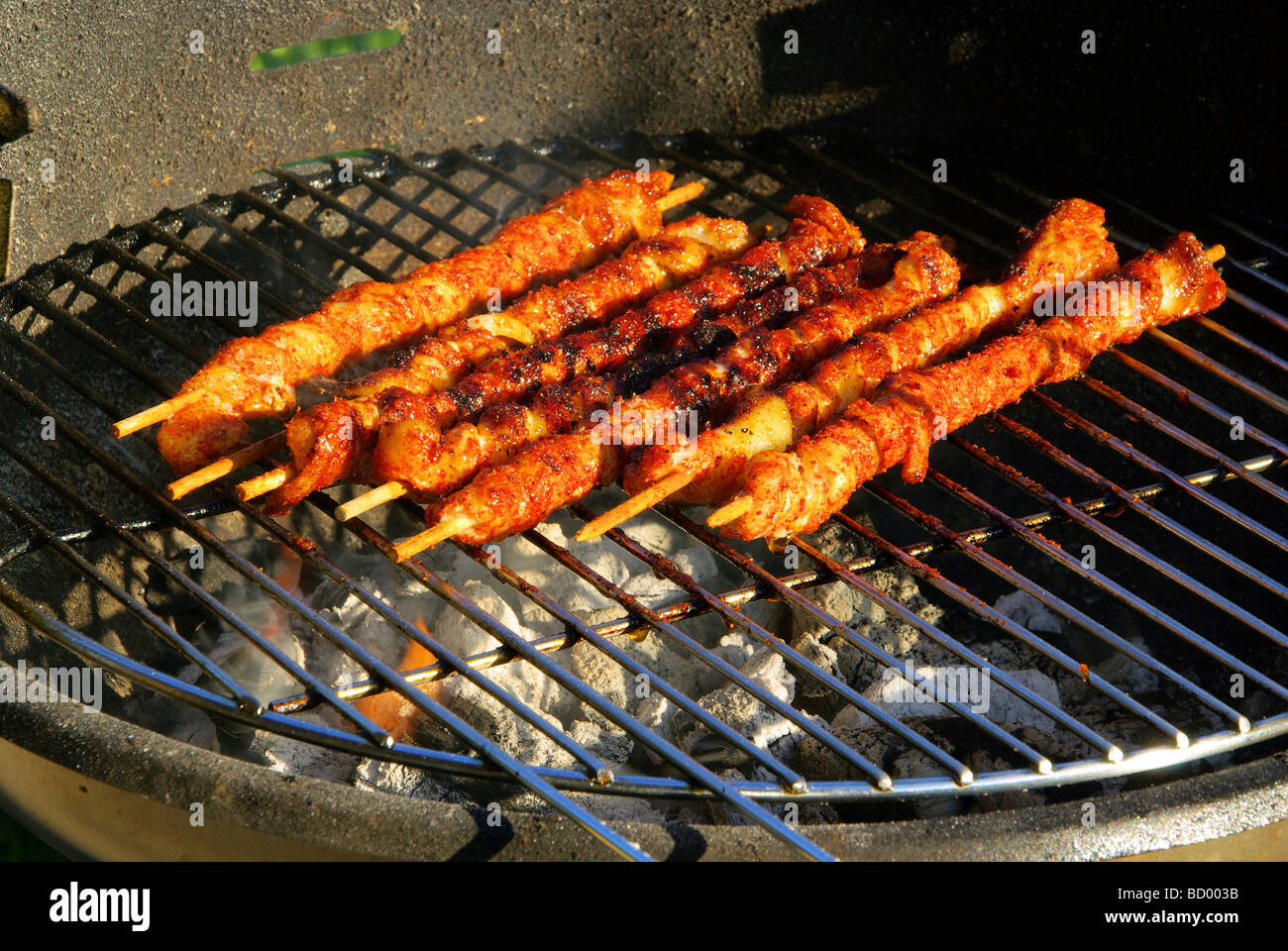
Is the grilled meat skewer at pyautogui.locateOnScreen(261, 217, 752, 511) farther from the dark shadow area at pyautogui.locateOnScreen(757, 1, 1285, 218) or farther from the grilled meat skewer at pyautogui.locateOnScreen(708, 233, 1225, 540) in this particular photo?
the dark shadow area at pyautogui.locateOnScreen(757, 1, 1285, 218)

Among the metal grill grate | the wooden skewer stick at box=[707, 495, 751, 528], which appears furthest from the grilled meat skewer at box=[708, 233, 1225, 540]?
the metal grill grate

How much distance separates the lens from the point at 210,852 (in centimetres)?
253

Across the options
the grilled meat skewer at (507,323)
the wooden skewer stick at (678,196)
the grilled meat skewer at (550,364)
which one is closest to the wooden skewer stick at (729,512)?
the grilled meat skewer at (550,364)

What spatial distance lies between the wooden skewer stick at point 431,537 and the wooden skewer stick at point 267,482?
0.34 meters

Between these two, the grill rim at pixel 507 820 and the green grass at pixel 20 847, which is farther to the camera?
the green grass at pixel 20 847

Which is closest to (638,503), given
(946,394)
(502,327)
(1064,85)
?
(502,327)

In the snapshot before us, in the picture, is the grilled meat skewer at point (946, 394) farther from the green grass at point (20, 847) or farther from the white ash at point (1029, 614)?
the green grass at point (20, 847)

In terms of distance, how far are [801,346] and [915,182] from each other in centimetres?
169

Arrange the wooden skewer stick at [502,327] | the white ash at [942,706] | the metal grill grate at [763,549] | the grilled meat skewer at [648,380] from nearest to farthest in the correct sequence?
the metal grill grate at [763,549]
the grilled meat skewer at [648,380]
the white ash at [942,706]
the wooden skewer stick at [502,327]

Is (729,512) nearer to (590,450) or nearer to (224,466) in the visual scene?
(590,450)

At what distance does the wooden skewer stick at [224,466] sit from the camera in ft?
9.34

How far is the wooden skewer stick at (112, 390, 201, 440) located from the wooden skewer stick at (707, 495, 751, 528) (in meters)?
1.31

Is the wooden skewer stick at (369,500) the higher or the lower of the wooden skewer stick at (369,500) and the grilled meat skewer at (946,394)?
the lower
